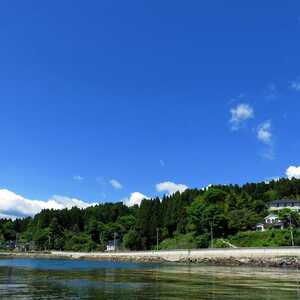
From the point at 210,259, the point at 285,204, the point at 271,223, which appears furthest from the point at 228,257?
the point at 285,204

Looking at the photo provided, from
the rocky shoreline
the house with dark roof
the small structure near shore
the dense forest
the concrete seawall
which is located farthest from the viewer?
the house with dark roof

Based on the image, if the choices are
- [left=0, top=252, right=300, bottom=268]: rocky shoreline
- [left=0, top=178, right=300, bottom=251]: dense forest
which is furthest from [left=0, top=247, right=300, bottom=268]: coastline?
[left=0, top=178, right=300, bottom=251]: dense forest

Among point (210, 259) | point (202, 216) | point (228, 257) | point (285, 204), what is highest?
point (285, 204)

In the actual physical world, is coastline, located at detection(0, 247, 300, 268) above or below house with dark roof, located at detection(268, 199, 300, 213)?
below

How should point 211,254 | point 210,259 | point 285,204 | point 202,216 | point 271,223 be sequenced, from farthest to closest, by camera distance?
1. point 285,204
2. point 202,216
3. point 271,223
4. point 211,254
5. point 210,259

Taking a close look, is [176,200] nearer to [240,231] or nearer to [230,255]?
[240,231]

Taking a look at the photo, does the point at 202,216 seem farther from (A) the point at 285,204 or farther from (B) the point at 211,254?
(A) the point at 285,204

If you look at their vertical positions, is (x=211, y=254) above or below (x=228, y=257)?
above

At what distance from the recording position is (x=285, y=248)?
295 ft

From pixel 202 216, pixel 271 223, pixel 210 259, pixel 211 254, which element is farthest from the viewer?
pixel 202 216

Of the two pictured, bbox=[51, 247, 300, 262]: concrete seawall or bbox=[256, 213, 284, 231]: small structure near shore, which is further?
bbox=[256, 213, 284, 231]: small structure near shore

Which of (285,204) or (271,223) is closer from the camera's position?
(271,223)

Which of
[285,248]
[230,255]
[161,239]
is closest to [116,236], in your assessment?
[161,239]

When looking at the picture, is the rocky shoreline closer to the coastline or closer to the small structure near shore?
the coastline
